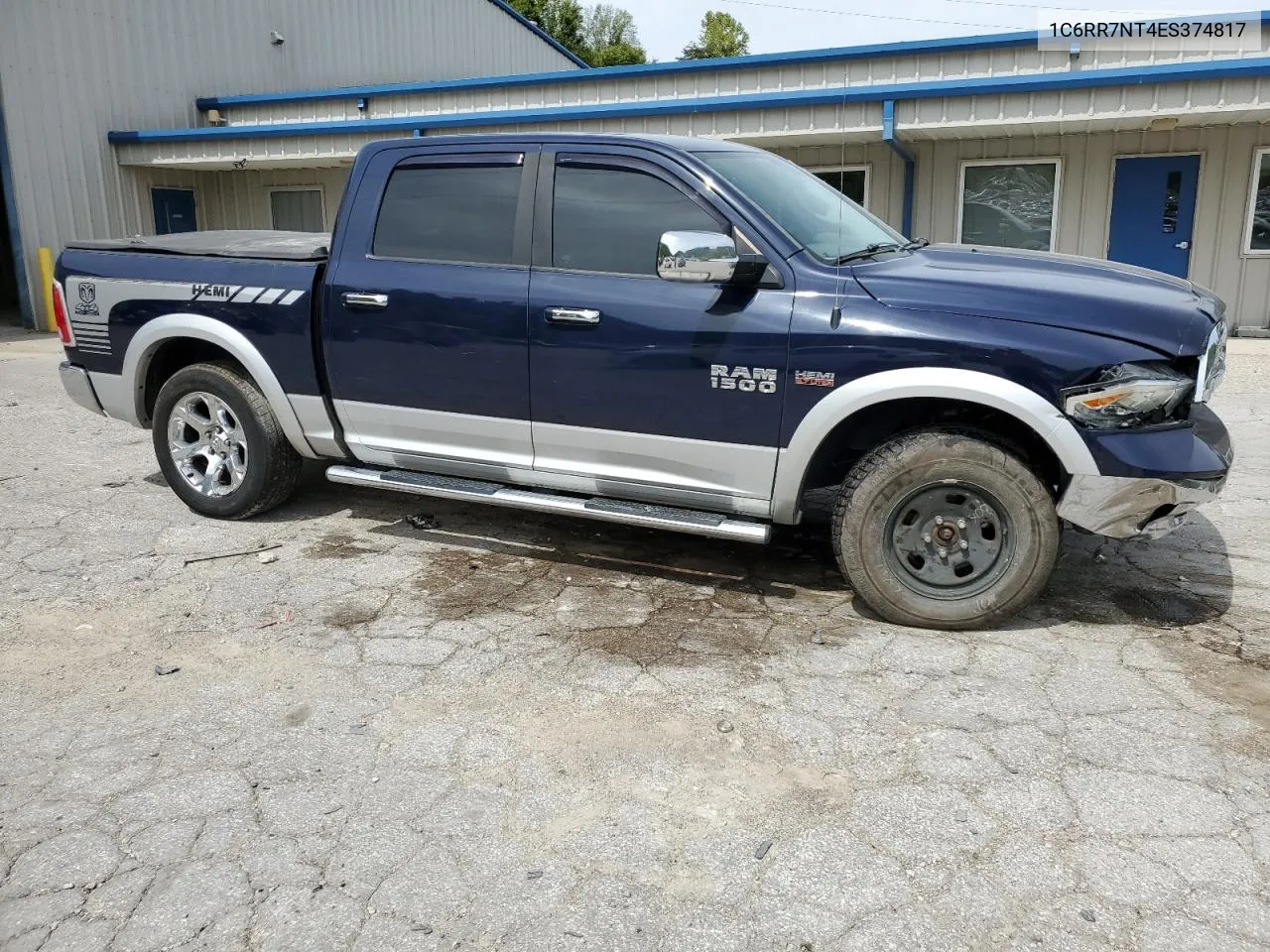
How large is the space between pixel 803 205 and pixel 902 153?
9548 millimetres

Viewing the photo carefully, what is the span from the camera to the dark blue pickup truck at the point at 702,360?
3.84m

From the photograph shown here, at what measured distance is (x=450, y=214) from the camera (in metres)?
4.87

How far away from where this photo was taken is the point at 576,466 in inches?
185

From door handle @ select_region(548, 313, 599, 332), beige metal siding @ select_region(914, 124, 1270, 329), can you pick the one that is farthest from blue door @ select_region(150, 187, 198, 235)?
door handle @ select_region(548, 313, 599, 332)

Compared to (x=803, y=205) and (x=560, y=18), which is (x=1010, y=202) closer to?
(x=803, y=205)

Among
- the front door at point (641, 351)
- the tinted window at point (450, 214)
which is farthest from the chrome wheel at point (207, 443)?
the front door at point (641, 351)

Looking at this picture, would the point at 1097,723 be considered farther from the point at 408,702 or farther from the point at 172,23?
the point at 172,23

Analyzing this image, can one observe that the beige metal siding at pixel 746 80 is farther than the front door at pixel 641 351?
Yes

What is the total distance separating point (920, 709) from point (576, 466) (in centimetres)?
190

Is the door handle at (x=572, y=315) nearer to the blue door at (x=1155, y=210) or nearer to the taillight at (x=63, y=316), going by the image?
the taillight at (x=63, y=316)

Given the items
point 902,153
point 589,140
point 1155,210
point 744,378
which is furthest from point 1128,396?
point 1155,210

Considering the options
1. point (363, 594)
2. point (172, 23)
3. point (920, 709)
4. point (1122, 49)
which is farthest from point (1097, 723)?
point (172, 23)

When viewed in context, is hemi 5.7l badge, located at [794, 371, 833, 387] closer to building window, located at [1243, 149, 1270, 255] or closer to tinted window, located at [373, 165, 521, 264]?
tinted window, located at [373, 165, 521, 264]

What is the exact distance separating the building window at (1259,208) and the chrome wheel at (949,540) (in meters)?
10.9
